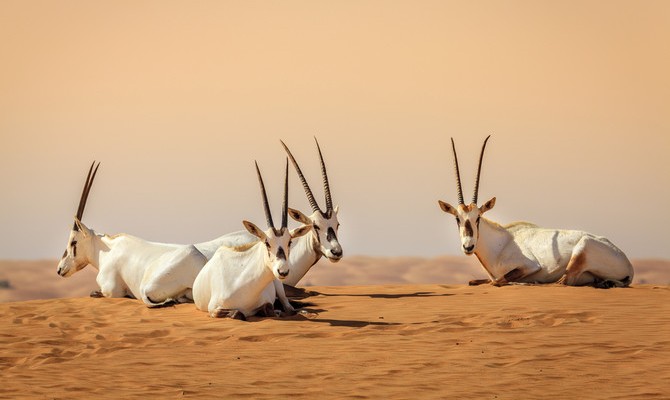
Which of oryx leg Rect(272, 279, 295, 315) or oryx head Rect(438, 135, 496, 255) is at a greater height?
oryx head Rect(438, 135, 496, 255)

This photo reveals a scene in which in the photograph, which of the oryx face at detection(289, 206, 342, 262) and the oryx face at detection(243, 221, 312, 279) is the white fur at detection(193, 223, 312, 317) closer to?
the oryx face at detection(243, 221, 312, 279)

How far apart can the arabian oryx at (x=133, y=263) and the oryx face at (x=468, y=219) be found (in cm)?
417

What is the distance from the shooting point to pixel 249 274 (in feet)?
43.7

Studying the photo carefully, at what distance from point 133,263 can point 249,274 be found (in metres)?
3.70

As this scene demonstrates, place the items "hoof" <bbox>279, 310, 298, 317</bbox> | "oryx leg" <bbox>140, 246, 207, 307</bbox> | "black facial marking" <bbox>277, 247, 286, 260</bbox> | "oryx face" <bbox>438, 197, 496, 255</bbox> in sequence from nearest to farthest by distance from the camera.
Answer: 1. "black facial marking" <bbox>277, 247, 286, 260</bbox>
2. "hoof" <bbox>279, 310, 298, 317</bbox>
3. "oryx leg" <bbox>140, 246, 207, 307</bbox>
4. "oryx face" <bbox>438, 197, 496, 255</bbox>

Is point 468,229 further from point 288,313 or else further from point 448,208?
point 288,313

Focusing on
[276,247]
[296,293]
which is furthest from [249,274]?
[296,293]

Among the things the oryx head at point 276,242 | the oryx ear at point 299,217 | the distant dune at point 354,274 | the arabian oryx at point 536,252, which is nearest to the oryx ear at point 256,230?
the oryx head at point 276,242

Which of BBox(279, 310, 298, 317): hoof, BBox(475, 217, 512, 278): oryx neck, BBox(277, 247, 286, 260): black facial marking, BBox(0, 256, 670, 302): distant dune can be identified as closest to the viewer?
BBox(277, 247, 286, 260): black facial marking

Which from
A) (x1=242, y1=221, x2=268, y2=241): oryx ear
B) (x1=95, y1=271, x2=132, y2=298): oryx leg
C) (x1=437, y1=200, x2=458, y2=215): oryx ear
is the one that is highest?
(x1=437, y1=200, x2=458, y2=215): oryx ear

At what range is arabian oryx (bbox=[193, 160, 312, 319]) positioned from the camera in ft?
42.3

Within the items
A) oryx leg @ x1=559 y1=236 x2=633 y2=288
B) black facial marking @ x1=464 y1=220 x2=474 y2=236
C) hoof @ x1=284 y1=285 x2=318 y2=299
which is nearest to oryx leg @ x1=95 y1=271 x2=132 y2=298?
hoof @ x1=284 y1=285 x2=318 y2=299

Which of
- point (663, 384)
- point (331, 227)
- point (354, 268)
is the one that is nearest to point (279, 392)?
point (663, 384)

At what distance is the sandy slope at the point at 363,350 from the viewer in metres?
9.58
